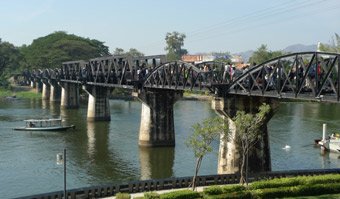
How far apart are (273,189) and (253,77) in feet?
38.1

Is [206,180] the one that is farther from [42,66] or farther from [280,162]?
[42,66]

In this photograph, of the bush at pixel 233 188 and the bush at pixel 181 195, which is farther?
the bush at pixel 233 188

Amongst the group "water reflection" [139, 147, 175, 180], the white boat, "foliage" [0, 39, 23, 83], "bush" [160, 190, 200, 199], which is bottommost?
"water reflection" [139, 147, 175, 180]

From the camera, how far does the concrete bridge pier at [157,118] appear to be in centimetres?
7025

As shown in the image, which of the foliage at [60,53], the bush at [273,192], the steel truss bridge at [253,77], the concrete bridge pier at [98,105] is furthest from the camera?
the foliage at [60,53]

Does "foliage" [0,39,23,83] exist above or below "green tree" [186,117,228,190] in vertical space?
above

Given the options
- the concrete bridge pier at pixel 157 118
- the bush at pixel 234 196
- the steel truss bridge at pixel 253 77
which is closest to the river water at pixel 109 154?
the concrete bridge pier at pixel 157 118

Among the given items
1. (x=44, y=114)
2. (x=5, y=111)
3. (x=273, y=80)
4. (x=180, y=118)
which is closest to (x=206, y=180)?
(x=273, y=80)

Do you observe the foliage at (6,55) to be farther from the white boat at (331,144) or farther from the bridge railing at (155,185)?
the bridge railing at (155,185)

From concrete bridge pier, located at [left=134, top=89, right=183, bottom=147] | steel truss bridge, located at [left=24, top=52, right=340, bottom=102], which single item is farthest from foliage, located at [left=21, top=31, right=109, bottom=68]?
concrete bridge pier, located at [left=134, top=89, right=183, bottom=147]

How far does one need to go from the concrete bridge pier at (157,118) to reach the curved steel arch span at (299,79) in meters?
24.2

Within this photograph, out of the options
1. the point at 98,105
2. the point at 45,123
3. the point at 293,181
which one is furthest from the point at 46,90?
the point at 293,181

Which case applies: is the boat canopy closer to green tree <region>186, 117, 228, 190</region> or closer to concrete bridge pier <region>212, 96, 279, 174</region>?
concrete bridge pier <region>212, 96, 279, 174</region>

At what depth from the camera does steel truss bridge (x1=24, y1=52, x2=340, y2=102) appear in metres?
35.6
